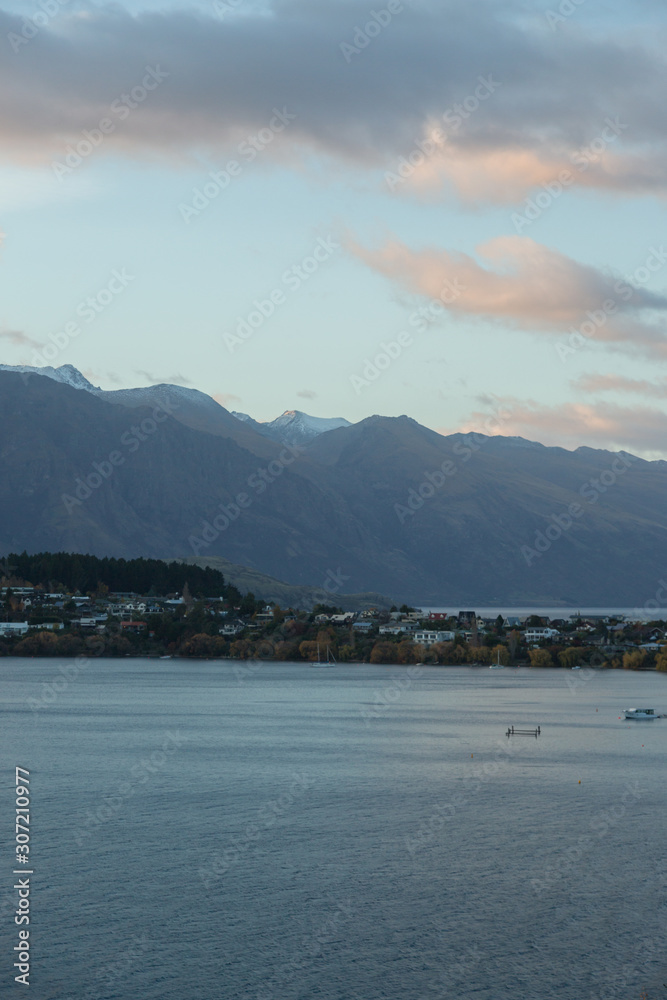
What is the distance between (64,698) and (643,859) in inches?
4016

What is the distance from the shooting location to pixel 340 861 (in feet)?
189

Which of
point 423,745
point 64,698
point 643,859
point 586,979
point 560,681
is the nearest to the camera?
point 586,979

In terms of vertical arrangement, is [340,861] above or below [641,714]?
below

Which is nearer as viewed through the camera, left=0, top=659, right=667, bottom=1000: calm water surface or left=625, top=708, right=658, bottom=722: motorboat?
left=0, top=659, right=667, bottom=1000: calm water surface

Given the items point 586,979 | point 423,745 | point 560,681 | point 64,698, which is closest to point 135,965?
point 586,979

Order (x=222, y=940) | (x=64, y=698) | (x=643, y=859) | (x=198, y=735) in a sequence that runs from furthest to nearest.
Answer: (x=64, y=698) → (x=198, y=735) → (x=643, y=859) → (x=222, y=940)

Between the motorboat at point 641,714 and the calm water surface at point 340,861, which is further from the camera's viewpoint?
the motorboat at point 641,714

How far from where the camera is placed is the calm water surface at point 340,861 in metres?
42.5

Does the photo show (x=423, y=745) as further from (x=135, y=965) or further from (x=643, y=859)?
(x=135, y=965)

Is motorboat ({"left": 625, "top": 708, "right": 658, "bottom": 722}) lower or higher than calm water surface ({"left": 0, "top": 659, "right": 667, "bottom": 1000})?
higher

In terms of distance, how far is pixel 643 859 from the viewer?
5834 centimetres

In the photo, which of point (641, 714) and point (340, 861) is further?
point (641, 714)

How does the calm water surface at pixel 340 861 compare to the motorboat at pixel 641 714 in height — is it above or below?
below

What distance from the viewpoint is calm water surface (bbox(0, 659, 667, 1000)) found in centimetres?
4247
